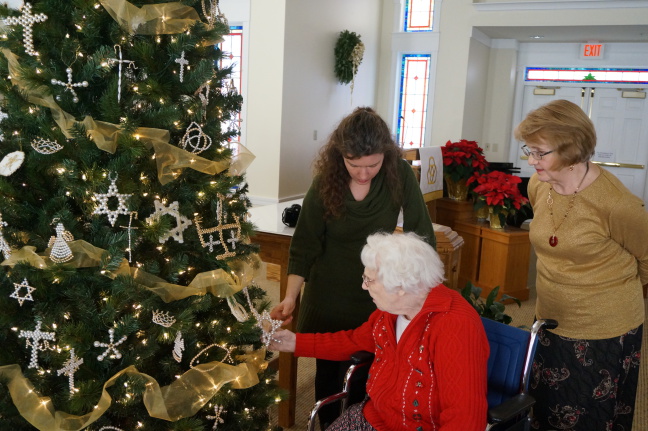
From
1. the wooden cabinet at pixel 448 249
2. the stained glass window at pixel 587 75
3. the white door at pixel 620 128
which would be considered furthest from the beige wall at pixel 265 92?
the white door at pixel 620 128

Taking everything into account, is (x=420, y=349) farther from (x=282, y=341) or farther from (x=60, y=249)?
(x=60, y=249)

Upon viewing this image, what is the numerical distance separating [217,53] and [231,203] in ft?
1.26

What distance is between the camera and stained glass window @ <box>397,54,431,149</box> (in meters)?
8.03

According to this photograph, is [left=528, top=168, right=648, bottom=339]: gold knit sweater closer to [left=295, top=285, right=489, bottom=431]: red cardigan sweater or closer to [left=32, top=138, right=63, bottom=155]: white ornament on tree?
[left=295, top=285, right=489, bottom=431]: red cardigan sweater

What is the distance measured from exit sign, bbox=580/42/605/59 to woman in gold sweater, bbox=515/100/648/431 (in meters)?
6.55

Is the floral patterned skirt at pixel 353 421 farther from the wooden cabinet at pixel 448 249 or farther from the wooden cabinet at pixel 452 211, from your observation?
the wooden cabinet at pixel 452 211

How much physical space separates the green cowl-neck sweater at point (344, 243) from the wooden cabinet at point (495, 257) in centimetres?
263

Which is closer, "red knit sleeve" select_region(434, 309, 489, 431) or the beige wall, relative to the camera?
"red knit sleeve" select_region(434, 309, 489, 431)

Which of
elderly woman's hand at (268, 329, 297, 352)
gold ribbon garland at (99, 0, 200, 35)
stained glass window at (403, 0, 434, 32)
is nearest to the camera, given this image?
gold ribbon garland at (99, 0, 200, 35)

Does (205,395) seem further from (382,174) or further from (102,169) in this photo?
(382,174)

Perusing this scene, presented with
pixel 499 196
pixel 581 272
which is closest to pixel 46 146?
pixel 581 272

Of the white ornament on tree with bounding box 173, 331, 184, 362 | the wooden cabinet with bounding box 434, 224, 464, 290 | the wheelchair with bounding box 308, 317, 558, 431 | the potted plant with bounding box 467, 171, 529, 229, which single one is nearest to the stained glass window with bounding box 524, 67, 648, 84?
the potted plant with bounding box 467, 171, 529, 229

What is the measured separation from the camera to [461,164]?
4742 mm

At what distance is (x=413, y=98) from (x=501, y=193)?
13.5ft
